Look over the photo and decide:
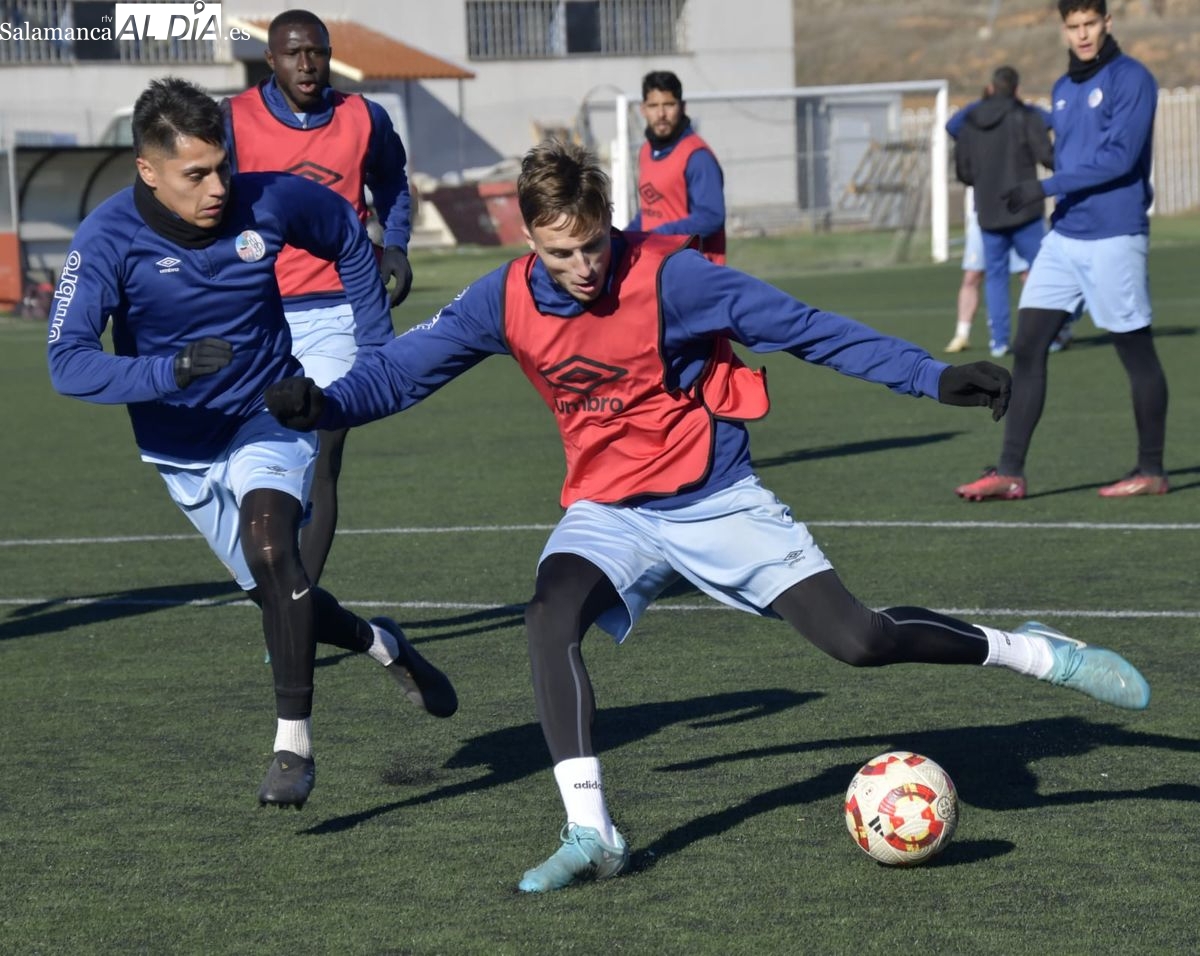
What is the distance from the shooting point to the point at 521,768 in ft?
18.1

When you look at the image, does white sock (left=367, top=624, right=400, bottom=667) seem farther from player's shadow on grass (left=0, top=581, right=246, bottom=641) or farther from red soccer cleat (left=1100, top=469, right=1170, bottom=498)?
red soccer cleat (left=1100, top=469, right=1170, bottom=498)

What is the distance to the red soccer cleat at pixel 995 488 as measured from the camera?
980 cm

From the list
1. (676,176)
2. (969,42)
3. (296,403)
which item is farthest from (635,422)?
(969,42)

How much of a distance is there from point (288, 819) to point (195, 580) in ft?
12.3

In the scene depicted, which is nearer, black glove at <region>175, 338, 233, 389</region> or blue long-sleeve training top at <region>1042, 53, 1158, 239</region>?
black glove at <region>175, 338, 233, 389</region>

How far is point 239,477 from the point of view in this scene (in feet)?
18.0

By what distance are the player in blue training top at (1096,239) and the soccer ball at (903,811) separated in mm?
4913

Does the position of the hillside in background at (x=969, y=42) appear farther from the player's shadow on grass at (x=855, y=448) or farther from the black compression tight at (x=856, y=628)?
the black compression tight at (x=856, y=628)

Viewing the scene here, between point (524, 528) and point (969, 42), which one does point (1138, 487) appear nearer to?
point (524, 528)

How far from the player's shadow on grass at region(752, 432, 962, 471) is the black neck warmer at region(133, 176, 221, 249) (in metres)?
6.32

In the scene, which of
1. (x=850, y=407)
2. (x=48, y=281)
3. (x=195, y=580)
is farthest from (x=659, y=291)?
(x=48, y=281)

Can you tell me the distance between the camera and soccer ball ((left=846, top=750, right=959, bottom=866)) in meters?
4.46

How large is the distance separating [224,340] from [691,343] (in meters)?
1.20

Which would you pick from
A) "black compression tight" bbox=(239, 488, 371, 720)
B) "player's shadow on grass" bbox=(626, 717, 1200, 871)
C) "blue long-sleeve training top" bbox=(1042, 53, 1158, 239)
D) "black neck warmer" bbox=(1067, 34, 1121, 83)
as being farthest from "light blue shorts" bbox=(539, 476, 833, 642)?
"black neck warmer" bbox=(1067, 34, 1121, 83)
